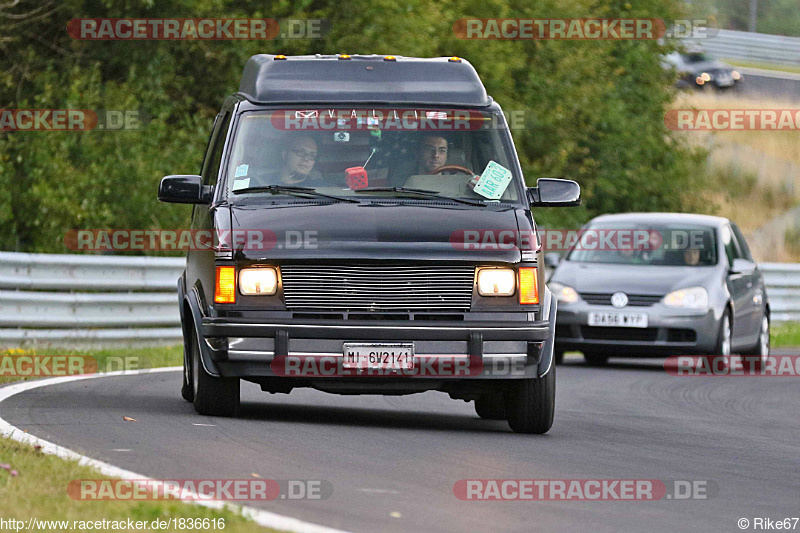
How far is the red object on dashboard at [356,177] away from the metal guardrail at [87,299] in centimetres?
678

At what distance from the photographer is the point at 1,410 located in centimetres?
1007

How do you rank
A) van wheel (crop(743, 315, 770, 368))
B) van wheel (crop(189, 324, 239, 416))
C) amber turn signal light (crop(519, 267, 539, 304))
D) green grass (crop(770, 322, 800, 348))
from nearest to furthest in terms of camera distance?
amber turn signal light (crop(519, 267, 539, 304)) < van wheel (crop(189, 324, 239, 416)) < van wheel (crop(743, 315, 770, 368)) < green grass (crop(770, 322, 800, 348))

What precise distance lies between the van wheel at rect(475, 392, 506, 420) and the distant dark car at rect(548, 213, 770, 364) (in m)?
5.78

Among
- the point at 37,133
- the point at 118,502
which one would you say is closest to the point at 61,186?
the point at 37,133

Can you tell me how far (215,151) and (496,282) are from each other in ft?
8.77

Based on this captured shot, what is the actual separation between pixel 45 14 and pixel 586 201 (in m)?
12.8

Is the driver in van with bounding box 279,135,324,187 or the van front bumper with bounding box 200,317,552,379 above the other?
the driver in van with bounding box 279,135,324,187

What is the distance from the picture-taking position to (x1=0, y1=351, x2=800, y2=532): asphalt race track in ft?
22.2
